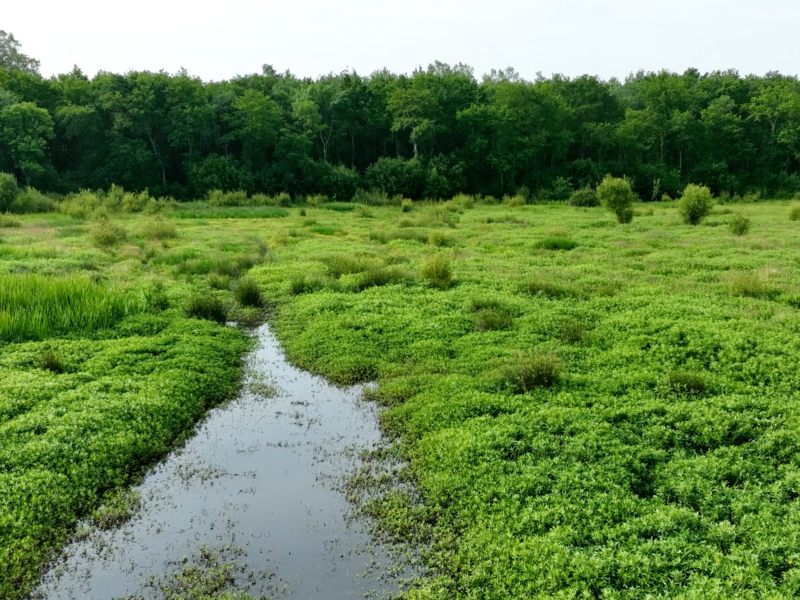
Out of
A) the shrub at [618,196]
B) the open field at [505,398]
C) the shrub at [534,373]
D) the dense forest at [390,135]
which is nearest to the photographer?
the open field at [505,398]

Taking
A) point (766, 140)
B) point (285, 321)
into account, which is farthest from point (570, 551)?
point (766, 140)

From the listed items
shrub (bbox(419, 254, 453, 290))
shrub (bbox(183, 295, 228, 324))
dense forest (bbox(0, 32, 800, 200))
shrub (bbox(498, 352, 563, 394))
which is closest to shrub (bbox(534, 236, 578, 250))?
shrub (bbox(419, 254, 453, 290))

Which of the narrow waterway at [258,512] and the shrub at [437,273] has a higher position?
the shrub at [437,273]

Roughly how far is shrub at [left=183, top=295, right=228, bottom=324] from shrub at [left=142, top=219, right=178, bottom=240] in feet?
42.9

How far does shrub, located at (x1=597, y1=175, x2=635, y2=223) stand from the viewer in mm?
28188

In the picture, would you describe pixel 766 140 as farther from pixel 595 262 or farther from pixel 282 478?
pixel 282 478

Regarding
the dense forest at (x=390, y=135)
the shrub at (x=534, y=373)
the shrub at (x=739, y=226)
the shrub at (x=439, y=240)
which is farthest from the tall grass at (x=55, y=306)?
the dense forest at (x=390, y=135)

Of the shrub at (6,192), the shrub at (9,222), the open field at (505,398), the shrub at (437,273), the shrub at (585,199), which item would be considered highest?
the shrub at (6,192)

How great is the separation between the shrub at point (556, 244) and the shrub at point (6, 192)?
31281mm

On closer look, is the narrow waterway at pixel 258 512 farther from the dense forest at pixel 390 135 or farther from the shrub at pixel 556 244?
the dense forest at pixel 390 135

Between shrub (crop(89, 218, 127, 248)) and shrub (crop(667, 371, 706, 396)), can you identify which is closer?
shrub (crop(667, 371, 706, 396))

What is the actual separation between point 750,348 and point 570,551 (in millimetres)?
6440

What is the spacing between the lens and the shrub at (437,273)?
52.1 ft

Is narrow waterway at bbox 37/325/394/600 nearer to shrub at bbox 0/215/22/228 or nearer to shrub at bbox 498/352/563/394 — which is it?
shrub at bbox 498/352/563/394
